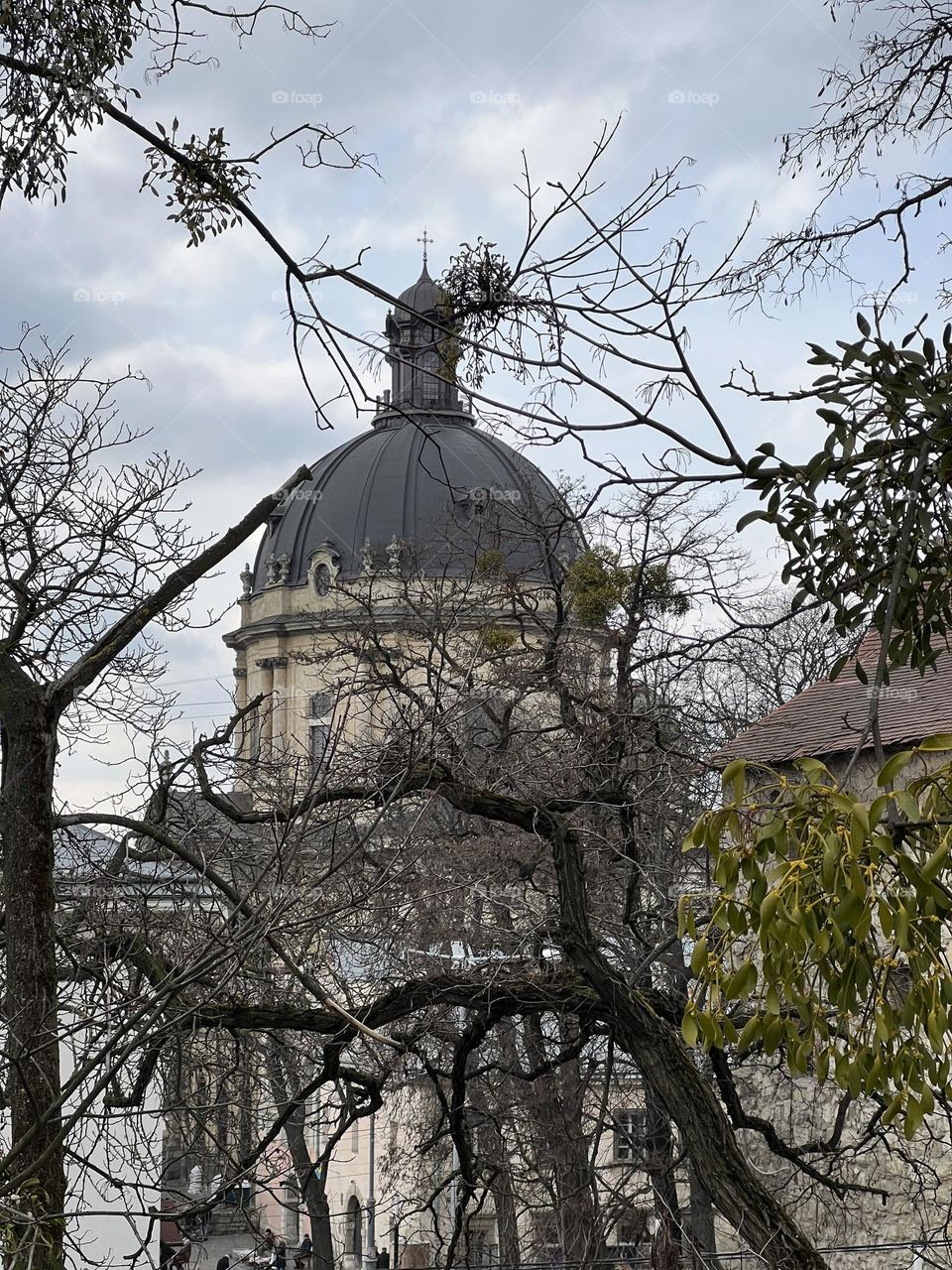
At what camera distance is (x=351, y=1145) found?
37375 millimetres

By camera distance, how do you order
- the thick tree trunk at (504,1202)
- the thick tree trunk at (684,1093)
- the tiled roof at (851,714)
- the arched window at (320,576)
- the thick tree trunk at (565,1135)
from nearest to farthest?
the thick tree trunk at (684,1093), the thick tree trunk at (565,1135), the thick tree trunk at (504,1202), the tiled roof at (851,714), the arched window at (320,576)

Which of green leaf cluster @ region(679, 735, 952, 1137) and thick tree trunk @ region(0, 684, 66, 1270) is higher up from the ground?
thick tree trunk @ region(0, 684, 66, 1270)

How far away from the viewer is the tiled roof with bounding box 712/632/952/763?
16594 millimetres

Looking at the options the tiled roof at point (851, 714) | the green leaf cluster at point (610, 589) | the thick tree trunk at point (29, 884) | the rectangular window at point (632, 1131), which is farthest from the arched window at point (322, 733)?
the tiled roof at point (851, 714)

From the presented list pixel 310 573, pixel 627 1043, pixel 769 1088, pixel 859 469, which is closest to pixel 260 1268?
→ pixel 627 1043

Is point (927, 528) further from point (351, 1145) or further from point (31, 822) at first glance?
point (351, 1145)

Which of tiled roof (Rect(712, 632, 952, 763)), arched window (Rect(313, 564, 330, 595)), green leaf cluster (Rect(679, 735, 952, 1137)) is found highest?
arched window (Rect(313, 564, 330, 595))

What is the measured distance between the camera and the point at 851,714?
17.3 metres

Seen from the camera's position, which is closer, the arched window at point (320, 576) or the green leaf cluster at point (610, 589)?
the green leaf cluster at point (610, 589)

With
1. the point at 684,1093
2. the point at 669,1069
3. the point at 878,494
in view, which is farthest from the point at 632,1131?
the point at 878,494

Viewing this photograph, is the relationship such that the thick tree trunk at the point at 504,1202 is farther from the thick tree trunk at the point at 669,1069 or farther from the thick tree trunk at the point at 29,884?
the thick tree trunk at the point at 29,884

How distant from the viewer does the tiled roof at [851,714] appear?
1659 centimetres

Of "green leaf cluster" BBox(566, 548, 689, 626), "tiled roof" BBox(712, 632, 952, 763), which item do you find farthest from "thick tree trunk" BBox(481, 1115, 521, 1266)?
"green leaf cluster" BBox(566, 548, 689, 626)

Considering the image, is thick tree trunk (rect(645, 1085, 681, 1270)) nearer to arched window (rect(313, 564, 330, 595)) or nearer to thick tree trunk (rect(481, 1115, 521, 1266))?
thick tree trunk (rect(481, 1115, 521, 1266))
